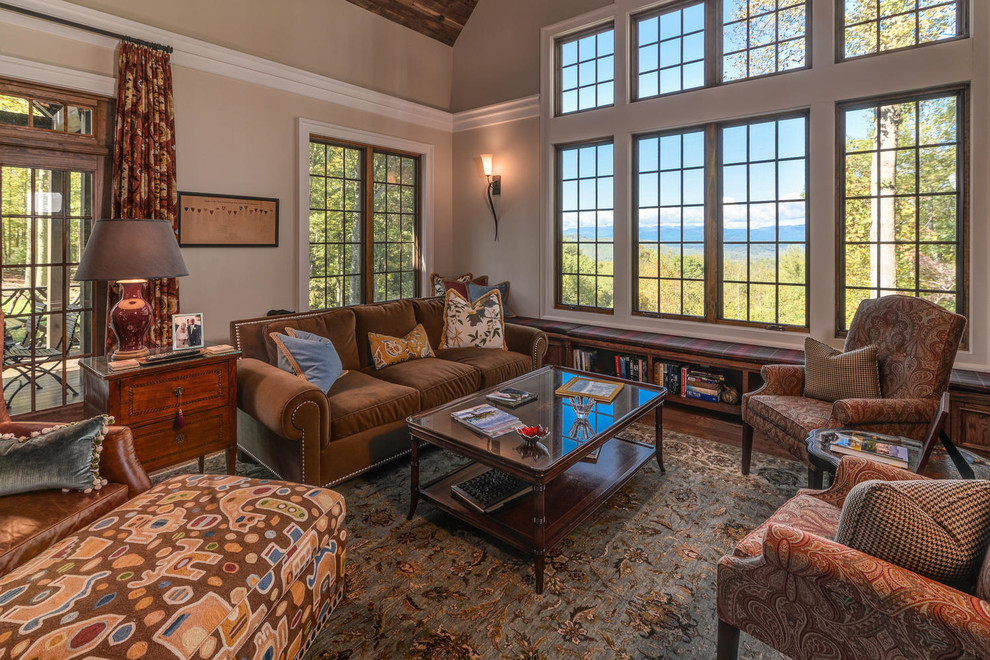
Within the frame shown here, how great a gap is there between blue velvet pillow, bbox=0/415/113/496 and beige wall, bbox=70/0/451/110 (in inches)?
123

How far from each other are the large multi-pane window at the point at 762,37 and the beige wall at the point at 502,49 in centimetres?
128

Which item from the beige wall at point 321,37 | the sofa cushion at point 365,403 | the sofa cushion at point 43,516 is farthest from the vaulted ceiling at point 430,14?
the sofa cushion at point 43,516

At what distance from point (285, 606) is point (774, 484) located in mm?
2548

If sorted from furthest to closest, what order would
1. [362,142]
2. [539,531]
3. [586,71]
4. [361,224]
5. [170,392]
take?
[361,224] < [362,142] < [586,71] < [170,392] < [539,531]

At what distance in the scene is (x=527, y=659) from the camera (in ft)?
5.24

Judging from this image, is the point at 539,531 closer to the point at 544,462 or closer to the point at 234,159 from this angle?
the point at 544,462

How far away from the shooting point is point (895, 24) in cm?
345

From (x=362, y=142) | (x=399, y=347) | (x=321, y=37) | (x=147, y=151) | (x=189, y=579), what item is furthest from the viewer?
(x=362, y=142)

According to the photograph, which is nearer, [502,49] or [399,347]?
[399,347]

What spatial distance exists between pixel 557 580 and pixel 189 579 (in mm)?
1309

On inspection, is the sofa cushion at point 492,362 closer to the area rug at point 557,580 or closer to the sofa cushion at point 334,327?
the sofa cushion at point 334,327

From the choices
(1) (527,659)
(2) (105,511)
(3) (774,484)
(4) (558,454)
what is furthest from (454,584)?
(3) (774,484)

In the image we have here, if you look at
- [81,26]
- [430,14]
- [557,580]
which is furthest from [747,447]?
[430,14]

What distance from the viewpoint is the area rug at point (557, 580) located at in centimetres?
166
